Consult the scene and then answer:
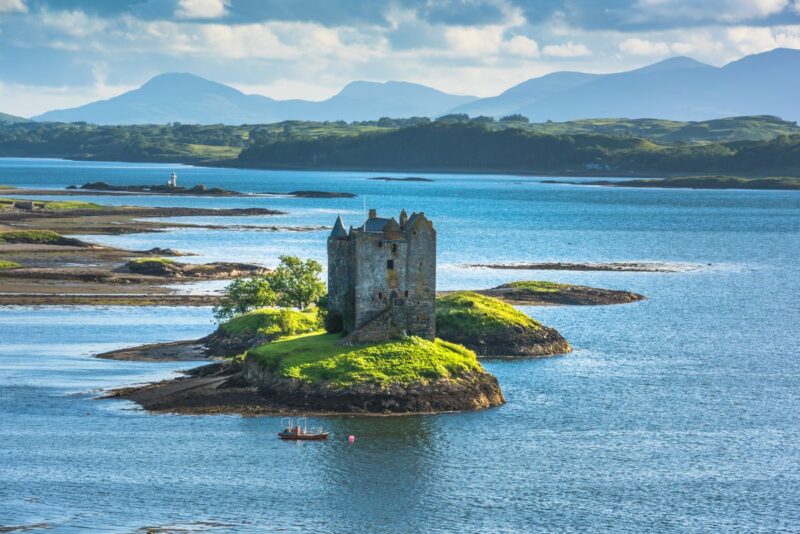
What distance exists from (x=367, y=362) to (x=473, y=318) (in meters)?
21.3

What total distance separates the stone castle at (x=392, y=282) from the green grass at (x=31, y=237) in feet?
322

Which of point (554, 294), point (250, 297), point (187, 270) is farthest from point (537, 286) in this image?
point (187, 270)

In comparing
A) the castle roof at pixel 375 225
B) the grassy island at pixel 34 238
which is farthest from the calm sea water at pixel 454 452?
the grassy island at pixel 34 238

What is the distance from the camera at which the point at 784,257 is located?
182 meters

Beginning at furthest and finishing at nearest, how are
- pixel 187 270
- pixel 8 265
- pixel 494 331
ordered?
pixel 187 270
pixel 8 265
pixel 494 331

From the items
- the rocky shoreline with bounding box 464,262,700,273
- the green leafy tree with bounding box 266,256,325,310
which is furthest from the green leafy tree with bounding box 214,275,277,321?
the rocky shoreline with bounding box 464,262,700,273

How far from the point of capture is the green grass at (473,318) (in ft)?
308

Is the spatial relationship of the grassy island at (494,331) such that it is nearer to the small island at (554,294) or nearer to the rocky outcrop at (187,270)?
the small island at (554,294)

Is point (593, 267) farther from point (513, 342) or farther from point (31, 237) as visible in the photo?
point (31, 237)

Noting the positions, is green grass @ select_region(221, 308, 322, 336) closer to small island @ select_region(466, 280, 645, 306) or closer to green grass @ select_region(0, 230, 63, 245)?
small island @ select_region(466, 280, 645, 306)

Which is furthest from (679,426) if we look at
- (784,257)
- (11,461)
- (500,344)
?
(784,257)

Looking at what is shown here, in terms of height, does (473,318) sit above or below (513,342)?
above

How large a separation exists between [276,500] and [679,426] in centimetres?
2583

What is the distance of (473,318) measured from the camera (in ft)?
311
